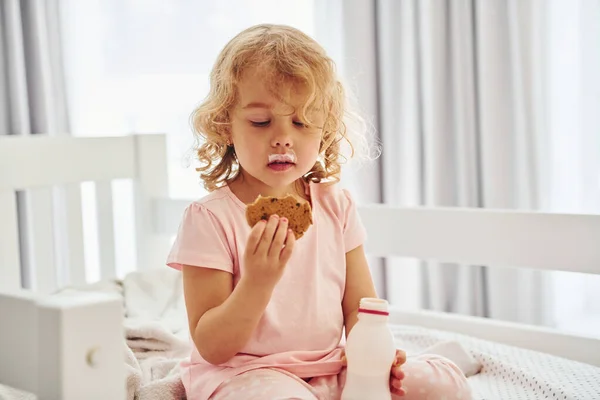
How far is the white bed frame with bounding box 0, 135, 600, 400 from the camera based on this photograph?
732mm

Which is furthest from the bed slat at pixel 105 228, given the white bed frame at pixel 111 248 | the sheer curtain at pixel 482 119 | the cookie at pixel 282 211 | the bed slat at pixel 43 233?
the cookie at pixel 282 211

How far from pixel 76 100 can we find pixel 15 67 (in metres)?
0.28

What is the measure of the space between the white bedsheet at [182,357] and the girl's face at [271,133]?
1.17ft

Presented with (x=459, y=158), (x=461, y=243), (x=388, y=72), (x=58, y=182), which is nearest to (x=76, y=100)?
(x=58, y=182)

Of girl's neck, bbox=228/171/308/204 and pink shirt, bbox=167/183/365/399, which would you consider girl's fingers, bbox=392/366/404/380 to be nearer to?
pink shirt, bbox=167/183/365/399

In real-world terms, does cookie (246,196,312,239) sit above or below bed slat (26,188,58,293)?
above

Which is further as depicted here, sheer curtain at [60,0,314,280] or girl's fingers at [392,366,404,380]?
sheer curtain at [60,0,314,280]

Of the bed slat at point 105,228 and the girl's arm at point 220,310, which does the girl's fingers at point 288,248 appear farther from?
the bed slat at point 105,228

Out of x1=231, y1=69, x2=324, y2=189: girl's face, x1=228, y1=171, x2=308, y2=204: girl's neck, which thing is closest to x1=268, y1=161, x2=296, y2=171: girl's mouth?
x1=231, y1=69, x2=324, y2=189: girl's face

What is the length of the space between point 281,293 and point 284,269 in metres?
0.12

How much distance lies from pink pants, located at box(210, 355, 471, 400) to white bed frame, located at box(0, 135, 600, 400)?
0.29 meters

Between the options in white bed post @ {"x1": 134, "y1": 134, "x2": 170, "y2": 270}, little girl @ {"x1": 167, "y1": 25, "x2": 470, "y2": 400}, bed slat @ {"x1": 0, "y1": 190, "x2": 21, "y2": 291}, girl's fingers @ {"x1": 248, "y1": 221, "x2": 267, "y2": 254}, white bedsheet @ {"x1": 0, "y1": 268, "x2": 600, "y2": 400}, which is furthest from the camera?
white bed post @ {"x1": 134, "y1": 134, "x2": 170, "y2": 270}

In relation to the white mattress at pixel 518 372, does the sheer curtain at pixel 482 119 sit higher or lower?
higher

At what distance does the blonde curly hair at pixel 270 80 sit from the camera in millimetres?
1126
